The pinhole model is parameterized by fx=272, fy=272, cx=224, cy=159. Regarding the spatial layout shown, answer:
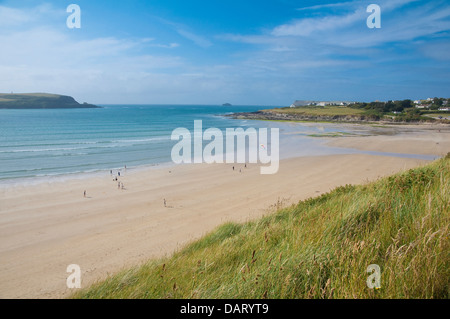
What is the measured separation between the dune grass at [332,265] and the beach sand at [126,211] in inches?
139

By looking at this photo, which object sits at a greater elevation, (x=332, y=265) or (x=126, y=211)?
(x=332, y=265)

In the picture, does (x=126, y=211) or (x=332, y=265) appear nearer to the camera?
(x=332, y=265)

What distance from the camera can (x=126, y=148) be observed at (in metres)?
39.7

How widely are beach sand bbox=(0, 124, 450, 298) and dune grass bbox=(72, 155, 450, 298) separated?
11.6 feet

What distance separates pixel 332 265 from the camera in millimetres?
3084

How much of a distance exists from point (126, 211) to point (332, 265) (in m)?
15.5

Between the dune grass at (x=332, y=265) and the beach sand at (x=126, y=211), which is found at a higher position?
the dune grass at (x=332, y=265)

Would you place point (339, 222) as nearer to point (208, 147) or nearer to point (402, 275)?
point (402, 275)

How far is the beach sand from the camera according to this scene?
10594 mm

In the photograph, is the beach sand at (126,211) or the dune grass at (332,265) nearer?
the dune grass at (332,265)

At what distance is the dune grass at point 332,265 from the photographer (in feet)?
8.59

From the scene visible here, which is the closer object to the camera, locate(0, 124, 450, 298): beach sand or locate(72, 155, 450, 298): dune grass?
locate(72, 155, 450, 298): dune grass

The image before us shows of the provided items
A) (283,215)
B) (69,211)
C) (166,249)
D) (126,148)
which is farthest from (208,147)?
(283,215)

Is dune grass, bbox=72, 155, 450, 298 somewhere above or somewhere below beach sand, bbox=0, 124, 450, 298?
above
